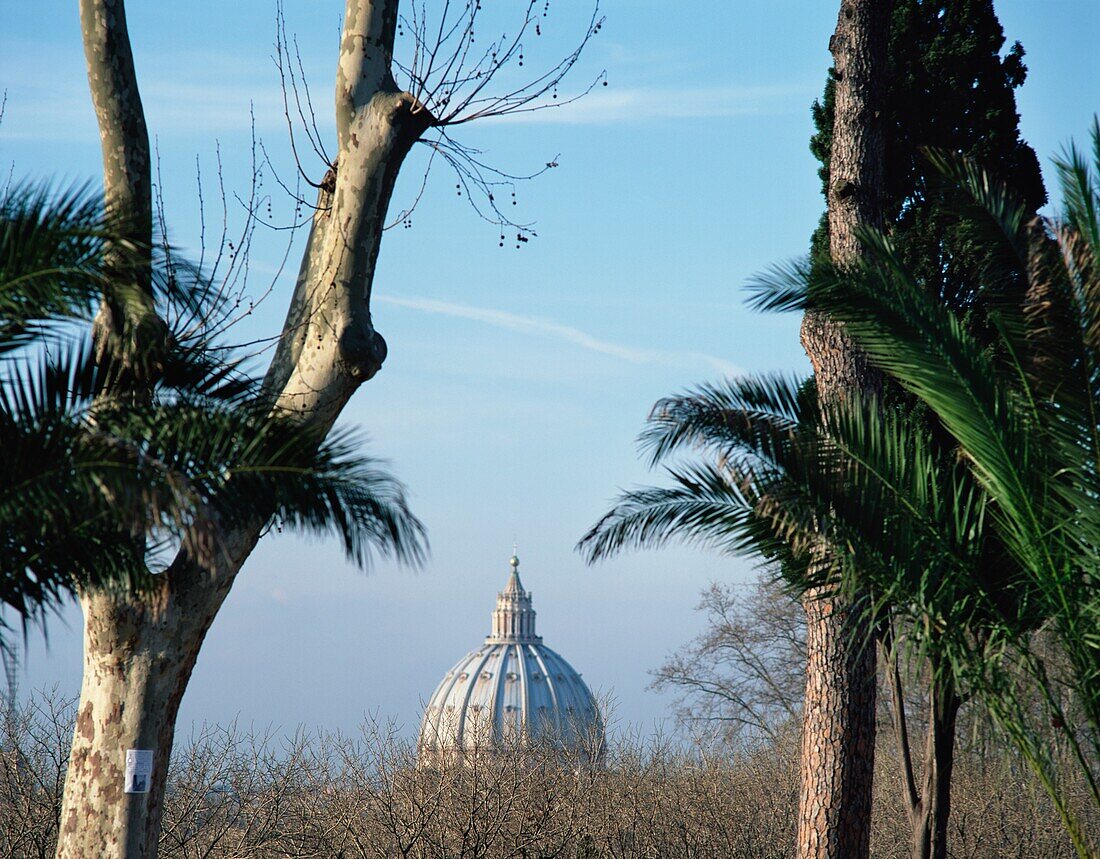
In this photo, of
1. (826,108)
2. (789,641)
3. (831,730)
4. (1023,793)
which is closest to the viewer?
(831,730)

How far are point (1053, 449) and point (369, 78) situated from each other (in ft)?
12.3

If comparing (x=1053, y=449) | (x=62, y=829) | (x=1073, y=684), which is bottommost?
(x=62, y=829)

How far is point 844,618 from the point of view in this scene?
29.8 ft

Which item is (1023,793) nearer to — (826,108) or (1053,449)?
(826,108)

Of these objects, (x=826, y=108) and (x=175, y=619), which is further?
(x=826, y=108)

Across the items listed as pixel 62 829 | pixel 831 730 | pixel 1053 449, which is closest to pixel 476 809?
pixel 831 730

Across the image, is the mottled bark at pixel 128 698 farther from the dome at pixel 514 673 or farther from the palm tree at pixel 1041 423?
the dome at pixel 514 673

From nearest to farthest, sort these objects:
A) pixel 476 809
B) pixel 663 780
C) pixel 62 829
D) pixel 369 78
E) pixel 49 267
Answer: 1. pixel 49 267
2. pixel 62 829
3. pixel 369 78
4. pixel 476 809
5. pixel 663 780

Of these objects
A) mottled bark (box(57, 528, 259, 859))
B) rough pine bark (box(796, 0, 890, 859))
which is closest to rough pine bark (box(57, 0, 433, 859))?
mottled bark (box(57, 528, 259, 859))

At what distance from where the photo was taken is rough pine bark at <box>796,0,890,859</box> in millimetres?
9359

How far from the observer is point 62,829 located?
619cm

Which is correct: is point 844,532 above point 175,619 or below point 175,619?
above

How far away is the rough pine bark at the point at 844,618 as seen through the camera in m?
9.36

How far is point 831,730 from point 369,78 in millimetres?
5355
